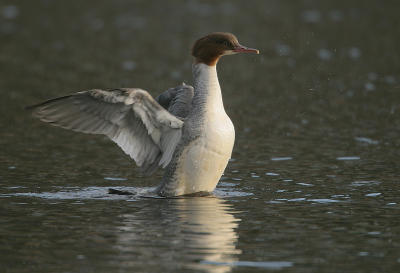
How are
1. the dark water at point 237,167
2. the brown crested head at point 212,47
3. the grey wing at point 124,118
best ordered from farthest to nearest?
the brown crested head at point 212,47
the grey wing at point 124,118
the dark water at point 237,167

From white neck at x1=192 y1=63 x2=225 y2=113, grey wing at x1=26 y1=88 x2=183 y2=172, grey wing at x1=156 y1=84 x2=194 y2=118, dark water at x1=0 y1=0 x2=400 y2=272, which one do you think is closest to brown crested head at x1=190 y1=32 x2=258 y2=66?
white neck at x1=192 y1=63 x2=225 y2=113

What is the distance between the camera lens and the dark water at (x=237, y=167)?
239 inches

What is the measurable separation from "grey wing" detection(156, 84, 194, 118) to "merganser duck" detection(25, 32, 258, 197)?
44 centimetres

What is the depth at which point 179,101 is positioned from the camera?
367 inches

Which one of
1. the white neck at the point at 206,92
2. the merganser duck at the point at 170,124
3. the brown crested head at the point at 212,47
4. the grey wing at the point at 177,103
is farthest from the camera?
the grey wing at the point at 177,103

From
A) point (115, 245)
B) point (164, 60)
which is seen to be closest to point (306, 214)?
point (115, 245)

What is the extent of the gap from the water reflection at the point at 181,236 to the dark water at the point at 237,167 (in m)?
0.02

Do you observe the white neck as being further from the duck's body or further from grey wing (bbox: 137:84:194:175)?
grey wing (bbox: 137:84:194:175)

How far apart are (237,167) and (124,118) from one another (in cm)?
254

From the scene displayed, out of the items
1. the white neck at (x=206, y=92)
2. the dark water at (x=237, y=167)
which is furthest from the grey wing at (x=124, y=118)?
the dark water at (x=237, y=167)

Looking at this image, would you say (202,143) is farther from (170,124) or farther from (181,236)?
(181,236)

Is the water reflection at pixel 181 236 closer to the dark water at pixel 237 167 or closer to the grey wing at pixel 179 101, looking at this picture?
the dark water at pixel 237 167

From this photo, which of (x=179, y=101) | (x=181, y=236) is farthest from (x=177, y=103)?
(x=181, y=236)

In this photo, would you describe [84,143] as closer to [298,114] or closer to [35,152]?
[35,152]
